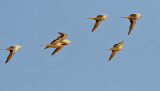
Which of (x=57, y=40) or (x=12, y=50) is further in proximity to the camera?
(x=57, y=40)

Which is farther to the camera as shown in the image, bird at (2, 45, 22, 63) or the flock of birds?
the flock of birds

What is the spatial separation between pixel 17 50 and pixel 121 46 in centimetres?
1571

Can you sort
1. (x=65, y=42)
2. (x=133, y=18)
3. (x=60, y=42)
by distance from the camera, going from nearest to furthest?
(x=60, y=42), (x=65, y=42), (x=133, y=18)

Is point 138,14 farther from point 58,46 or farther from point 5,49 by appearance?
point 5,49

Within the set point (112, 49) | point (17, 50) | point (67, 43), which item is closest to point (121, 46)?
point (112, 49)

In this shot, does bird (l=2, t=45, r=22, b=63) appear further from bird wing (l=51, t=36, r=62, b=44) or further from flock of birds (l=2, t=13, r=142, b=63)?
bird wing (l=51, t=36, r=62, b=44)

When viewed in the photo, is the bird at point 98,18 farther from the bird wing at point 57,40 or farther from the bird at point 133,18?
the bird wing at point 57,40

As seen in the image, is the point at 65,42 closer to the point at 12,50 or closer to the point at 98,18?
the point at 98,18

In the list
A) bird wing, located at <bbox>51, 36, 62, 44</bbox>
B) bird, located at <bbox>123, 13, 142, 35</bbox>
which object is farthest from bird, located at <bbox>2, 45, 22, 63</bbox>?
bird, located at <bbox>123, 13, 142, 35</bbox>

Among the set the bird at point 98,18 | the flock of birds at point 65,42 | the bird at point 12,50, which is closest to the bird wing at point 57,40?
the flock of birds at point 65,42

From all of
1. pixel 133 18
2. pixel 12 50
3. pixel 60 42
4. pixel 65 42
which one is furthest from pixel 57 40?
pixel 133 18

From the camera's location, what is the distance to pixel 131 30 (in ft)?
248

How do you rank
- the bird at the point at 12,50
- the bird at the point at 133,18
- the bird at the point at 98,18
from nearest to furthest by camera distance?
the bird at the point at 12,50 < the bird at the point at 133,18 < the bird at the point at 98,18

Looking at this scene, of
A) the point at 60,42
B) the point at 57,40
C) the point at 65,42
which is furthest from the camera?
the point at 65,42
